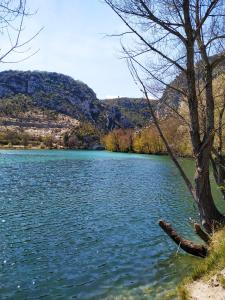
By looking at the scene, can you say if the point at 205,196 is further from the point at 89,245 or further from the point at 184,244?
the point at 89,245

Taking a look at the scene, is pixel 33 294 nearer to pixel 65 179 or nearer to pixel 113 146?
pixel 65 179

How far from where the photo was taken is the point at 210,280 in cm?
945

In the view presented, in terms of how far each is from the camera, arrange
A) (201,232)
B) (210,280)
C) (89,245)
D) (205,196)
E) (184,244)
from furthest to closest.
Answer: (89,245) < (184,244) < (201,232) < (205,196) < (210,280)

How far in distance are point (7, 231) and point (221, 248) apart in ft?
46.3

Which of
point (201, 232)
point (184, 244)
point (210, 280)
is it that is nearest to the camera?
point (210, 280)

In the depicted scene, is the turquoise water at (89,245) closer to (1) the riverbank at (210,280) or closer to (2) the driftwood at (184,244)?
(2) the driftwood at (184,244)

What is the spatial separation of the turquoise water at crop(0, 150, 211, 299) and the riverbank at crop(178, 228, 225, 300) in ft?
7.26

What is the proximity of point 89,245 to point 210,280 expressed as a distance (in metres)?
10.2

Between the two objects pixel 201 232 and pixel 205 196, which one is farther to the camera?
pixel 201 232

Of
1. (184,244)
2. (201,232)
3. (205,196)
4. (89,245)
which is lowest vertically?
(89,245)

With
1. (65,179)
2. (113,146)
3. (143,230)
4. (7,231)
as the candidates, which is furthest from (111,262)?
(113,146)

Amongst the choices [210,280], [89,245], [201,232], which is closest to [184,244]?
[201,232]

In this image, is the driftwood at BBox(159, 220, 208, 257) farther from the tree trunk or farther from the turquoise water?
the tree trunk

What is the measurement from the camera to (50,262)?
16062 millimetres
